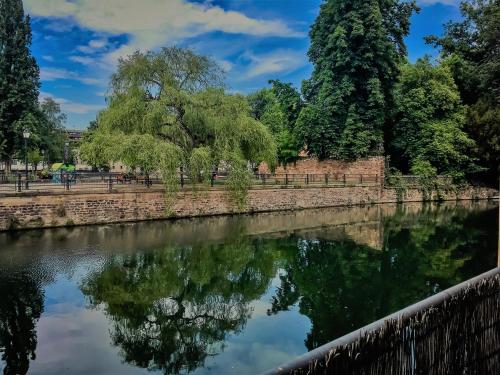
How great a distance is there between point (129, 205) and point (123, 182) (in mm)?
5724

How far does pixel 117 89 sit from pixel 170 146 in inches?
192

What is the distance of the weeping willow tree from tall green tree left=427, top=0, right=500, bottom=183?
2061cm

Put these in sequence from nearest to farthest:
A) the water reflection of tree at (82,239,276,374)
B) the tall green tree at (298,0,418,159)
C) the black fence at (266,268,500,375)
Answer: the black fence at (266,268,500,375)
the water reflection of tree at (82,239,276,374)
the tall green tree at (298,0,418,159)

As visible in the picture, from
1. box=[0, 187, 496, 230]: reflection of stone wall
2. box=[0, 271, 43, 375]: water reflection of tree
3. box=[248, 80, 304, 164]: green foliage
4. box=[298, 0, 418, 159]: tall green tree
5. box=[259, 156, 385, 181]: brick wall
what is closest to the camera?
box=[0, 271, 43, 375]: water reflection of tree

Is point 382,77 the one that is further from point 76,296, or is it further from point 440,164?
point 76,296

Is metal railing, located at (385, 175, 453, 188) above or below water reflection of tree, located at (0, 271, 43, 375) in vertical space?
above

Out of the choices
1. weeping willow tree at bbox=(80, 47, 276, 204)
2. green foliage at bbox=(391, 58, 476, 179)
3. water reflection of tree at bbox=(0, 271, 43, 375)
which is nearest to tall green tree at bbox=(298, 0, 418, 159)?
green foliage at bbox=(391, 58, 476, 179)

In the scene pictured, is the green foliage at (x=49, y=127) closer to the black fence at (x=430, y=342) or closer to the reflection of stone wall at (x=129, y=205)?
Result: the reflection of stone wall at (x=129, y=205)

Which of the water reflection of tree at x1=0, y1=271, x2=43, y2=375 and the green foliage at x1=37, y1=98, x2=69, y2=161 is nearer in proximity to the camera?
the water reflection of tree at x1=0, y1=271, x2=43, y2=375

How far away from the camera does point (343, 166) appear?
116ft

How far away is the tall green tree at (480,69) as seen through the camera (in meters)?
34.4

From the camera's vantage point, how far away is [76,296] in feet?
30.1

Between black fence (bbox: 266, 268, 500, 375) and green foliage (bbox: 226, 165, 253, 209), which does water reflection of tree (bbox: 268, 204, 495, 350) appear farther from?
green foliage (bbox: 226, 165, 253, 209)

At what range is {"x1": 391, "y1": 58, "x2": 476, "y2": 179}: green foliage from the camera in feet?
115
